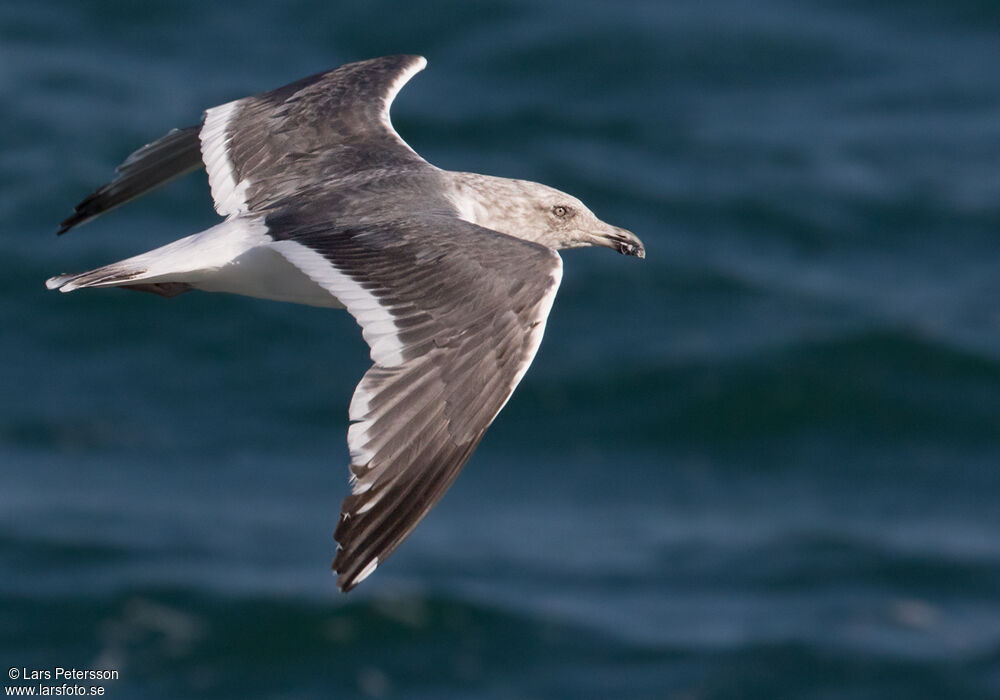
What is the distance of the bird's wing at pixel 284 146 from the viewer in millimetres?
8281

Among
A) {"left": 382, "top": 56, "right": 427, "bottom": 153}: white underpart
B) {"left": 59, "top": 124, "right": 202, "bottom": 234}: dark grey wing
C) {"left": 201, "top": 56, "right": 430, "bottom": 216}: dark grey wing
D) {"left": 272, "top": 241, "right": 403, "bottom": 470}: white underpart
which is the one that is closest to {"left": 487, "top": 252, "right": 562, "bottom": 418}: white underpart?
{"left": 272, "top": 241, "right": 403, "bottom": 470}: white underpart

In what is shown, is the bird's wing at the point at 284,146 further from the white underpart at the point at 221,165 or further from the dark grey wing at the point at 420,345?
the dark grey wing at the point at 420,345

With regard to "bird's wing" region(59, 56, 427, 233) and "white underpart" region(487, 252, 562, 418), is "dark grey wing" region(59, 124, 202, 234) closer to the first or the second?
"bird's wing" region(59, 56, 427, 233)

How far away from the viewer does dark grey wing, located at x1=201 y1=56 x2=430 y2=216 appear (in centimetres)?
821

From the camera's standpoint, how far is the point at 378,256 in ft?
22.0

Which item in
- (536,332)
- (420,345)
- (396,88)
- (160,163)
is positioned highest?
(396,88)

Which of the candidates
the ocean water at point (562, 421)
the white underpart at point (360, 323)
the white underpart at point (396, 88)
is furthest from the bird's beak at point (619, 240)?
the ocean water at point (562, 421)

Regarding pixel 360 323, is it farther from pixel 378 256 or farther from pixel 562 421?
pixel 562 421

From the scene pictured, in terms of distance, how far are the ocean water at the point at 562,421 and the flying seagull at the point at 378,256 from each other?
475 inches

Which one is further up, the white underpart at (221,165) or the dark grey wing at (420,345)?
the white underpart at (221,165)

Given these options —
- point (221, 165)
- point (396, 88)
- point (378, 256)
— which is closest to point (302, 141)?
point (221, 165)

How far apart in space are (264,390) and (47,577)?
3931 millimetres

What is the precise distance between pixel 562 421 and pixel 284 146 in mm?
13964

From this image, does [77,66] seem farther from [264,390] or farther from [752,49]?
[752,49]
